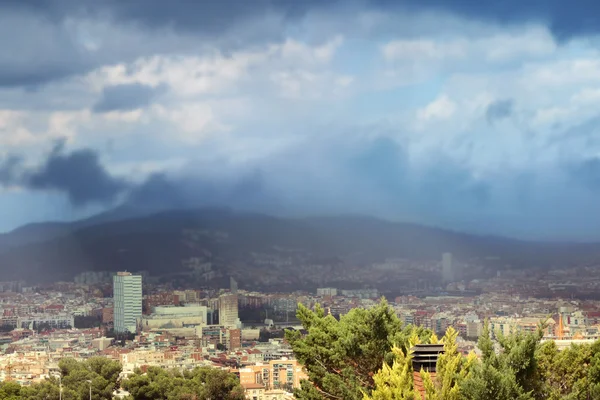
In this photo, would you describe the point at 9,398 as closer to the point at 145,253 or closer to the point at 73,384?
the point at 73,384

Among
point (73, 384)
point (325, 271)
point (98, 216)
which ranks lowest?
point (73, 384)

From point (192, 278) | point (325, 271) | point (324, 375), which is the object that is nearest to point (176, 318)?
point (192, 278)

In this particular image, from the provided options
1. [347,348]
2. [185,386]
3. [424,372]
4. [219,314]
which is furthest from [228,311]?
[424,372]

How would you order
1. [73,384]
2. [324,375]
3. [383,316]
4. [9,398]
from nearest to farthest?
[383,316] → [324,375] → [9,398] → [73,384]

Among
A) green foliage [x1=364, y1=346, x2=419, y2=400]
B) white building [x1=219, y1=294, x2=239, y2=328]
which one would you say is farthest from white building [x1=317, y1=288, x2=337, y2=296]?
green foliage [x1=364, y1=346, x2=419, y2=400]

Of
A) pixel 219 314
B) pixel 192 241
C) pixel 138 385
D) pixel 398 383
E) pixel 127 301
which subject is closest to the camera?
pixel 398 383

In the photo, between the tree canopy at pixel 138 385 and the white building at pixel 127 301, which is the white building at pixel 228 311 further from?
the tree canopy at pixel 138 385

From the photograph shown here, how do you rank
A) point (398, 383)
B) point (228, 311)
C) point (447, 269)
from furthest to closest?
point (228, 311) < point (447, 269) < point (398, 383)

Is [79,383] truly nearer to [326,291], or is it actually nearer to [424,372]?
[424,372]
